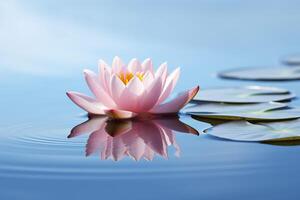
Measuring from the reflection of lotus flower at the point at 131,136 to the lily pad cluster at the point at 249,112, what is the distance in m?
0.09

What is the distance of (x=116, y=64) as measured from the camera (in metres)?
1.73

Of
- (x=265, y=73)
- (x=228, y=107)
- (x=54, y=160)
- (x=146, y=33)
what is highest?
(x=146, y=33)

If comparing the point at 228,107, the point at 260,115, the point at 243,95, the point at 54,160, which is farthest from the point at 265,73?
the point at 54,160

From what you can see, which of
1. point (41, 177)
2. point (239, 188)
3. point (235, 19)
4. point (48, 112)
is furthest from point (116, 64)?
point (235, 19)

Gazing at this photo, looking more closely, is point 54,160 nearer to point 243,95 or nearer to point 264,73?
point 243,95

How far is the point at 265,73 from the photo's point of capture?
250cm

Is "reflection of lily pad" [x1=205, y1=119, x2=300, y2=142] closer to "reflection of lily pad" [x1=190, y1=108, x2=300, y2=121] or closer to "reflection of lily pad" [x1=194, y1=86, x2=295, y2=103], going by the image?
"reflection of lily pad" [x1=190, y1=108, x2=300, y2=121]

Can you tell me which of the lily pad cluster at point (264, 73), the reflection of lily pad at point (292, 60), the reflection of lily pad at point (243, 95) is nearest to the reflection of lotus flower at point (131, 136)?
the reflection of lily pad at point (243, 95)

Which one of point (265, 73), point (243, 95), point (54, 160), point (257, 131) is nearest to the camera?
point (54, 160)

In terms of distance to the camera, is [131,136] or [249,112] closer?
[131,136]

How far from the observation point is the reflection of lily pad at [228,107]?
1743 mm

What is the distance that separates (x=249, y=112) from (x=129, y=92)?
0.31 metres

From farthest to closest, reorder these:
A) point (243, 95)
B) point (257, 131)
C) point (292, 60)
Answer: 1. point (292, 60)
2. point (243, 95)
3. point (257, 131)

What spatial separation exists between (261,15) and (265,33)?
0.60 meters
